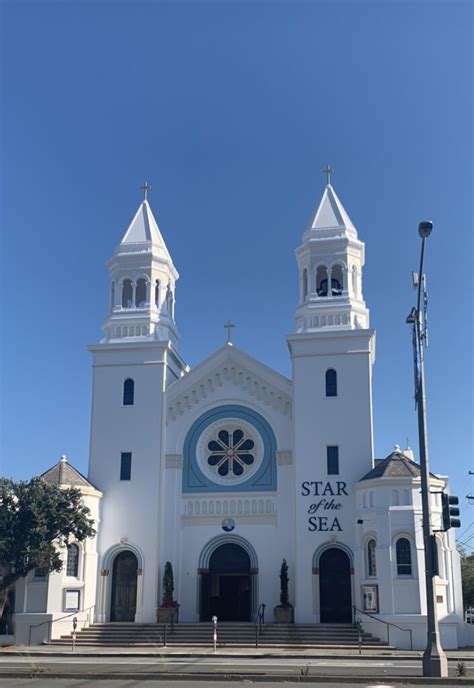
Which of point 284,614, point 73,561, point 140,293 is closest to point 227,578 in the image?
point 284,614

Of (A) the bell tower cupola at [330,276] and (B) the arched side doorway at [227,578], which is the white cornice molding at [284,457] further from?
(A) the bell tower cupola at [330,276]

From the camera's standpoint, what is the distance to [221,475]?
1575 inches

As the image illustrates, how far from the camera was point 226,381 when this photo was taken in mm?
41438

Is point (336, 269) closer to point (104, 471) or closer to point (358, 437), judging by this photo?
point (358, 437)

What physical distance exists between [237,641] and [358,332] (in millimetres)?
14743

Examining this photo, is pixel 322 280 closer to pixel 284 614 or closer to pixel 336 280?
pixel 336 280

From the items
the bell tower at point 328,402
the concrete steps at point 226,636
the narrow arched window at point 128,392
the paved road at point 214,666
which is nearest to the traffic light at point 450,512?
the paved road at point 214,666

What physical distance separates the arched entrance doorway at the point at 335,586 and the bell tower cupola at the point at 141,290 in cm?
1332

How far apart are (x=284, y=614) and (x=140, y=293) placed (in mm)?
17471

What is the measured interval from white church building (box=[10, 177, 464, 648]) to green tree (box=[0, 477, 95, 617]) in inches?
79.5

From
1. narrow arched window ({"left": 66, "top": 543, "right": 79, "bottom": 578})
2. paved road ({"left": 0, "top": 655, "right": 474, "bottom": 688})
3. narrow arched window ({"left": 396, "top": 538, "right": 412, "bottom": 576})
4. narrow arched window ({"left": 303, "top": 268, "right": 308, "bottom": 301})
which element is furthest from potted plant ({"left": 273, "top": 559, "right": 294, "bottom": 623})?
narrow arched window ({"left": 303, "top": 268, "right": 308, "bottom": 301})

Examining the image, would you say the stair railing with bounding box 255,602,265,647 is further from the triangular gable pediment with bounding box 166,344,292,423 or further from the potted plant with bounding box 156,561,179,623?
the triangular gable pediment with bounding box 166,344,292,423

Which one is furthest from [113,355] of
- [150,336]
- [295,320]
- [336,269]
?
[336,269]

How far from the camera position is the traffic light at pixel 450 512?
21688 millimetres
